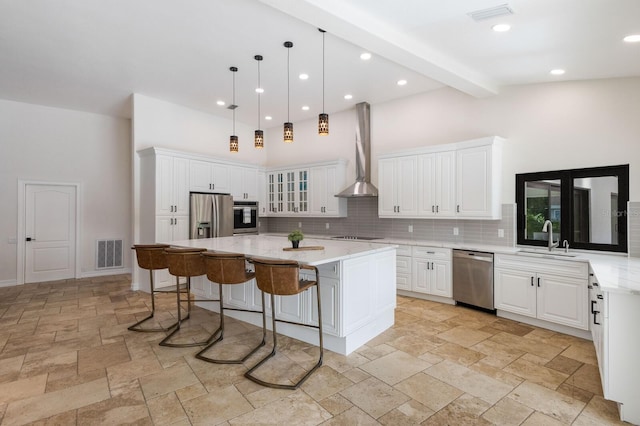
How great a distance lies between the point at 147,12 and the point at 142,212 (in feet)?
11.5

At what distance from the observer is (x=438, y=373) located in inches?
111

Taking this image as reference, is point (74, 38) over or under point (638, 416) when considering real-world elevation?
over

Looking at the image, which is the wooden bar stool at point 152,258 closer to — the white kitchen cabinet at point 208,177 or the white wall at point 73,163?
the white kitchen cabinet at point 208,177

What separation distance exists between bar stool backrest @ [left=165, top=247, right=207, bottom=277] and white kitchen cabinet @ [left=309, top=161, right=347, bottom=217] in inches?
133

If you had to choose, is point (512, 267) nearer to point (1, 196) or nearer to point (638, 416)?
point (638, 416)

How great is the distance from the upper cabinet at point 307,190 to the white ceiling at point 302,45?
157cm

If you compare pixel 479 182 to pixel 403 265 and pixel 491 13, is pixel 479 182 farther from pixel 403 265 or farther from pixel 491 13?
pixel 491 13

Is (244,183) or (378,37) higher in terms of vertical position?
(378,37)

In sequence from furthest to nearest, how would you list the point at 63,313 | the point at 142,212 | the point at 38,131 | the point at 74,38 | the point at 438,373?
1. the point at 38,131
2. the point at 142,212
3. the point at 63,313
4. the point at 74,38
5. the point at 438,373

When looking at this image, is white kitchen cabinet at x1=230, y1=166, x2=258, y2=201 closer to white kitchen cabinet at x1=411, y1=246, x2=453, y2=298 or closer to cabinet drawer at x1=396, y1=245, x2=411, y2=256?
cabinet drawer at x1=396, y1=245, x2=411, y2=256

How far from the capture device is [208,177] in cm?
637

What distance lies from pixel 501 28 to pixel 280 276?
2.92 m

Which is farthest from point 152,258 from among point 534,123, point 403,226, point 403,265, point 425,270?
point 534,123

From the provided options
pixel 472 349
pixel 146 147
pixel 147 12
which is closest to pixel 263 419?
pixel 472 349
